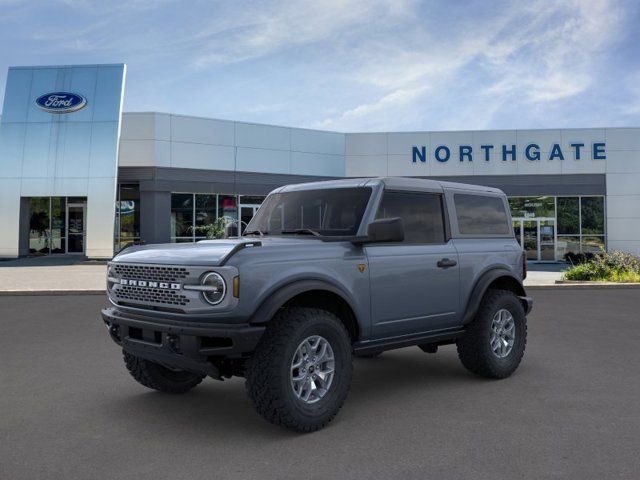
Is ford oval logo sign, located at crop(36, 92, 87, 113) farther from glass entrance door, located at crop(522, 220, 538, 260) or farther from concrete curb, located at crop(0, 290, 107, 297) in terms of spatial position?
glass entrance door, located at crop(522, 220, 538, 260)

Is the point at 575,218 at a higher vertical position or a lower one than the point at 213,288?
higher

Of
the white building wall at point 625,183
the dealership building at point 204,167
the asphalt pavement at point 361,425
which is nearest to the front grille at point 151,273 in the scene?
the asphalt pavement at point 361,425

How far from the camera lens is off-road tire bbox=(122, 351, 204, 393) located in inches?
216

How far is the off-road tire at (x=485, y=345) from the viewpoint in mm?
5996

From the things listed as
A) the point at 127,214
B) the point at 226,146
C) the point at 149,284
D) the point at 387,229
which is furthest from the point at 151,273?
the point at 127,214

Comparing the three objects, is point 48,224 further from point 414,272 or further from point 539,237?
point 414,272

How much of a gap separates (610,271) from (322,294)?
15902 mm

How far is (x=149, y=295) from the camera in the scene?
4738 millimetres

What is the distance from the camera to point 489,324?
604cm

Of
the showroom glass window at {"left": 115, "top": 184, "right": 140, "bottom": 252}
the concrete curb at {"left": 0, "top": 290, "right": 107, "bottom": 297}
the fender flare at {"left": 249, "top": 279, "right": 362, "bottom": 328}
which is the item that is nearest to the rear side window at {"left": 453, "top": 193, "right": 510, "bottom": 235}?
the fender flare at {"left": 249, "top": 279, "right": 362, "bottom": 328}

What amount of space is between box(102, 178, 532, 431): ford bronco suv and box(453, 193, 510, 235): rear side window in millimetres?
18

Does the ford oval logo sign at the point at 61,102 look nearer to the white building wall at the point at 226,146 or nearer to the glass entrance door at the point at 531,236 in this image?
the white building wall at the point at 226,146

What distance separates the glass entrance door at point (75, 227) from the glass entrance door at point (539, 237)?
22105mm

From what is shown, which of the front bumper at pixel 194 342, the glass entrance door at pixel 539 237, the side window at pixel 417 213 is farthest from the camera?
the glass entrance door at pixel 539 237
